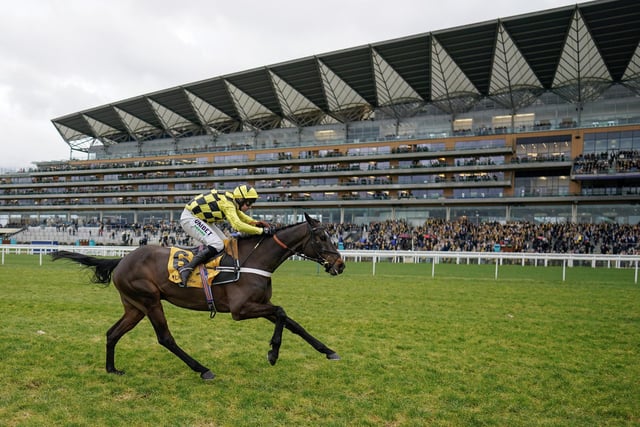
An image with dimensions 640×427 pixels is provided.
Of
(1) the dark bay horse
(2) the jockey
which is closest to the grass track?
(1) the dark bay horse

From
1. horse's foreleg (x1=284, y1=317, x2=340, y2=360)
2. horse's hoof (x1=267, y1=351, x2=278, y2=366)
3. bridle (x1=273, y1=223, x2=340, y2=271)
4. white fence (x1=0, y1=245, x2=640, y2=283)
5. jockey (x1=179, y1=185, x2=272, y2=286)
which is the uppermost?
jockey (x1=179, y1=185, x2=272, y2=286)

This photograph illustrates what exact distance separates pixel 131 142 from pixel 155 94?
1526 centimetres

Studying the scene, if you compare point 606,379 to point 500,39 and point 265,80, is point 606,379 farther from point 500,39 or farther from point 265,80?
point 265,80

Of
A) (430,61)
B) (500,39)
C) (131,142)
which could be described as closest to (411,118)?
(430,61)

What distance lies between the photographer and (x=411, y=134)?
171 ft

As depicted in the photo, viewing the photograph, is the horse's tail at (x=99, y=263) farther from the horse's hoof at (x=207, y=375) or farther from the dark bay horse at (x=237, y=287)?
the horse's hoof at (x=207, y=375)

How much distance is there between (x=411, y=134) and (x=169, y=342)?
49.5 metres

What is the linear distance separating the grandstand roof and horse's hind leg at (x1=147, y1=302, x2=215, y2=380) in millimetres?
40908

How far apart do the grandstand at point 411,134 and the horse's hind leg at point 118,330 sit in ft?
134

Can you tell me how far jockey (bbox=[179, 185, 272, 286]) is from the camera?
17.7ft

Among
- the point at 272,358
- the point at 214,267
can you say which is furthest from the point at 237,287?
the point at 272,358

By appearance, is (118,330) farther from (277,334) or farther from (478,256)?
(478,256)

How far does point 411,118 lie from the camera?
52.8 meters

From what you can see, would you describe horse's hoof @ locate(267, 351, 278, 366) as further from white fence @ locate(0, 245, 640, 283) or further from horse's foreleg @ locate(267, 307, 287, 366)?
white fence @ locate(0, 245, 640, 283)
